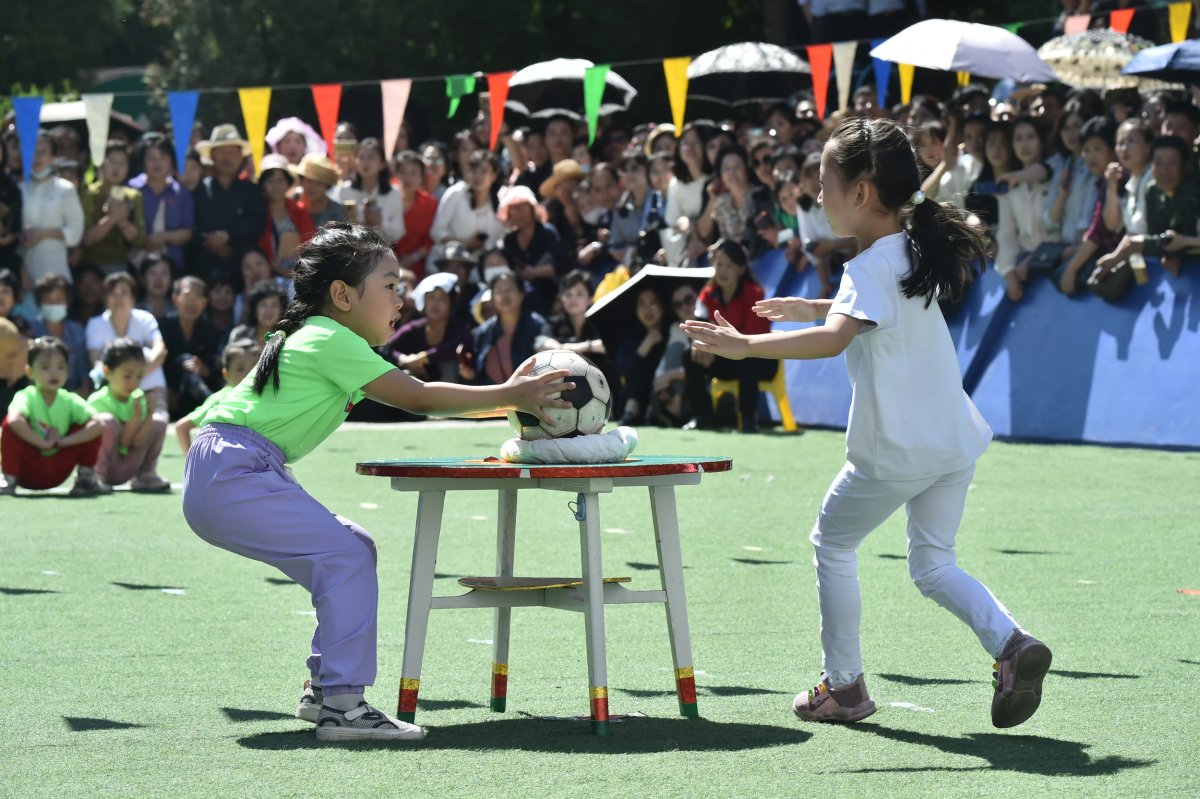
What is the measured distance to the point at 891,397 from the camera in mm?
4656

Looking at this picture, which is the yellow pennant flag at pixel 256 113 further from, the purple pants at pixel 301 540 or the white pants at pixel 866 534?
the white pants at pixel 866 534

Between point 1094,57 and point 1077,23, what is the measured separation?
1.08 m

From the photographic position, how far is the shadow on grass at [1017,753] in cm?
416

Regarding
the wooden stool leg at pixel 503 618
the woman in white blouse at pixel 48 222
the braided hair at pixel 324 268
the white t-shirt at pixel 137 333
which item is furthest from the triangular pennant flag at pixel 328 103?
the braided hair at pixel 324 268

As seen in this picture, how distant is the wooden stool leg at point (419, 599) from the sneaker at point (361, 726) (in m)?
0.17

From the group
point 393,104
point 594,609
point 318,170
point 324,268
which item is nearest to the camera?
point 594,609

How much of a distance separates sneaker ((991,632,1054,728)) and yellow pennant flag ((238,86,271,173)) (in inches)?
543

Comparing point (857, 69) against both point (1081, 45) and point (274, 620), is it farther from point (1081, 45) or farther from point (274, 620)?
point (274, 620)

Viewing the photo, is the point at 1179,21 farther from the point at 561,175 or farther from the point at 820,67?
the point at 561,175

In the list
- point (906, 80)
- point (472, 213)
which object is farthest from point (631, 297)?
point (906, 80)

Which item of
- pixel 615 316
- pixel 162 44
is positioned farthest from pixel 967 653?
pixel 162 44

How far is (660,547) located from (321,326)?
42.1 inches

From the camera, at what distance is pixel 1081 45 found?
14.6 metres

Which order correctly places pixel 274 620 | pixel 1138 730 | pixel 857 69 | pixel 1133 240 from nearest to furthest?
1. pixel 1138 730
2. pixel 274 620
3. pixel 1133 240
4. pixel 857 69
